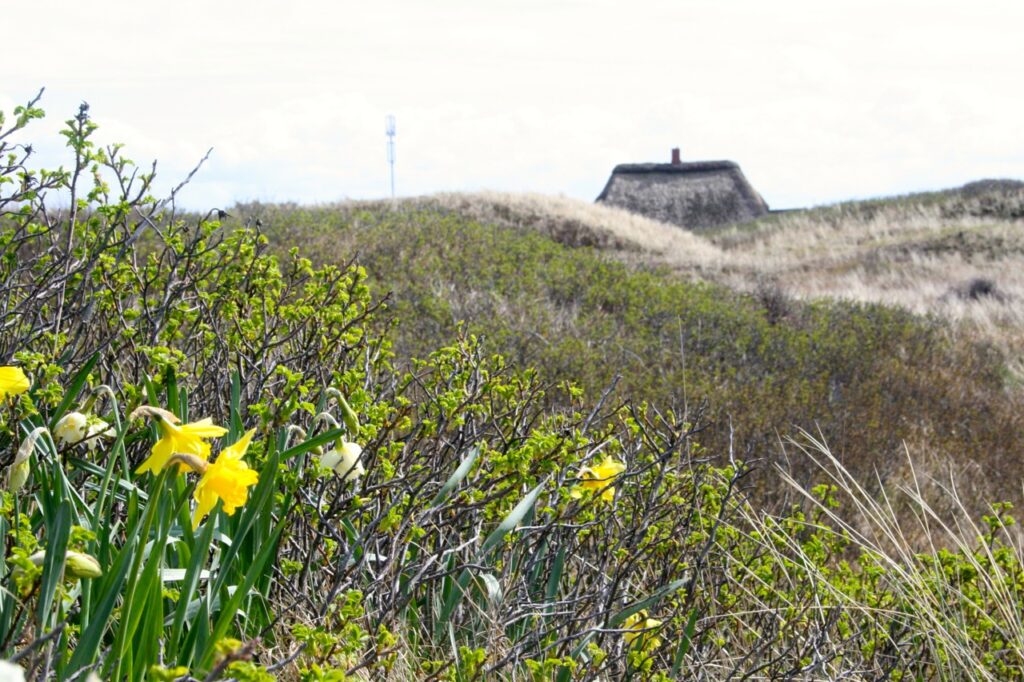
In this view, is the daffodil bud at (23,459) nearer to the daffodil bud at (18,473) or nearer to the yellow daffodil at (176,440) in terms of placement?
the daffodil bud at (18,473)

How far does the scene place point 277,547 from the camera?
2479 mm

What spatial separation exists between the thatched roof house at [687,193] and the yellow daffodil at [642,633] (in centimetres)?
3184

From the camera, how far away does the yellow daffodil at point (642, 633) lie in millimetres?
2639

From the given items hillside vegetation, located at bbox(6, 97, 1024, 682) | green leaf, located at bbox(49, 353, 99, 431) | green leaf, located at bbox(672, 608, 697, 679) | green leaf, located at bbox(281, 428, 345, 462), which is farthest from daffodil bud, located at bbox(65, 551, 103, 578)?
green leaf, located at bbox(672, 608, 697, 679)

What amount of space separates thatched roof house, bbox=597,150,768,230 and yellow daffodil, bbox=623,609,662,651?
3184 centimetres

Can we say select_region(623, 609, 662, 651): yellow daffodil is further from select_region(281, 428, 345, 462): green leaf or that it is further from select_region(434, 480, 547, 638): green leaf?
select_region(281, 428, 345, 462): green leaf

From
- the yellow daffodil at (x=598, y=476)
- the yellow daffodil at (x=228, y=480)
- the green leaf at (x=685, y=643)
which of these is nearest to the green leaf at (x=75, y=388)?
the yellow daffodil at (x=228, y=480)

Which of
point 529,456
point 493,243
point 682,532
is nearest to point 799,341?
point 493,243

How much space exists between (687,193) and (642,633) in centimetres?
3301

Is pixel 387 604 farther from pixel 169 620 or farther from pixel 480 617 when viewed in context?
pixel 169 620

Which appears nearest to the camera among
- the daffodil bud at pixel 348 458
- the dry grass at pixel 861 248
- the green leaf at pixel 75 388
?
the daffodil bud at pixel 348 458

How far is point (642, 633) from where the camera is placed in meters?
2.61

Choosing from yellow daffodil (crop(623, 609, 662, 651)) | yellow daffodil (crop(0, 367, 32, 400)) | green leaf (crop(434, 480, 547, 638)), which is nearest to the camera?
yellow daffodil (crop(0, 367, 32, 400))

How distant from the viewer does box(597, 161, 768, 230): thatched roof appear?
112 ft
